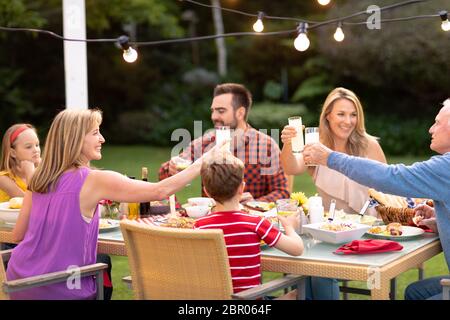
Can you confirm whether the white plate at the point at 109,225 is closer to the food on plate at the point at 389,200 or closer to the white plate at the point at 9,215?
the white plate at the point at 9,215

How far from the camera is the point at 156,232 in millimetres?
2963

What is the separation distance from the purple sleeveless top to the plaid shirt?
5.57ft

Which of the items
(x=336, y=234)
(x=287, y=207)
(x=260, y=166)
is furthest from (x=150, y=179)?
(x=336, y=234)

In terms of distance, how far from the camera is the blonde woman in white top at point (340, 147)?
14.9 ft

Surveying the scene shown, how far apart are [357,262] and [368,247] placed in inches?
7.6

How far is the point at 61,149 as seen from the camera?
3385mm

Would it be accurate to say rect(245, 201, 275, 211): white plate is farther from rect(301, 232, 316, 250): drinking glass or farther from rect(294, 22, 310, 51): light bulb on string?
rect(294, 22, 310, 51): light bulb on string

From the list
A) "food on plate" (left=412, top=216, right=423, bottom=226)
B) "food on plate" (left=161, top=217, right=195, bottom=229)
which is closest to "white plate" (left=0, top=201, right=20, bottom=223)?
"food on plate" (left=161, top=217, right=195, bottom=229)

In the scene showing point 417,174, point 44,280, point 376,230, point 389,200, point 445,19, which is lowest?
point 44,280

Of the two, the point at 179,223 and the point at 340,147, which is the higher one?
the point at 340,147

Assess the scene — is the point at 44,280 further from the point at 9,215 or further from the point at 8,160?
the point at 8,160

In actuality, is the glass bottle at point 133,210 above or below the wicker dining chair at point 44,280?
above

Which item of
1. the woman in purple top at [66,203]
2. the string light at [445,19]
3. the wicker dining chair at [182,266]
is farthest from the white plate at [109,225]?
the string light at [445,19]

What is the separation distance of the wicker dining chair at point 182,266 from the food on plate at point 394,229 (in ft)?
2.05
